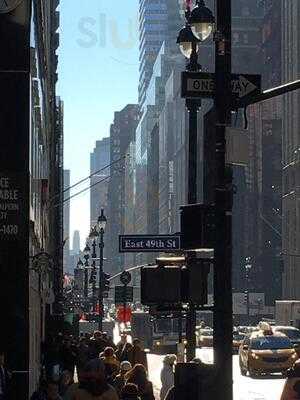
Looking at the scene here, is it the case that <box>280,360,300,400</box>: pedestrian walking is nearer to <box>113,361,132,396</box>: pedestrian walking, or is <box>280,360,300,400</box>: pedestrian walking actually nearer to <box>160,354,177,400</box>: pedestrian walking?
<box>113,361,132,396</box>: pedestrian walking

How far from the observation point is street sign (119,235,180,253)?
65.4 feet

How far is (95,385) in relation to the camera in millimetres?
9562

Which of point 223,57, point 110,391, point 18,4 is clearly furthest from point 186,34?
point 110,391

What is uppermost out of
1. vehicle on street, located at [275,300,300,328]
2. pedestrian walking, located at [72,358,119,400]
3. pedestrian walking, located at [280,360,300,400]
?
pedestrian walking, located at [72,358,119,400]

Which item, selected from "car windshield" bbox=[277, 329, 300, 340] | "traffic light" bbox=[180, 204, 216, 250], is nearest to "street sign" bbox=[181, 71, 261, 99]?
"traffic light" bbox=[180, 204, 216, 250]

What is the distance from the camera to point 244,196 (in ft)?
592

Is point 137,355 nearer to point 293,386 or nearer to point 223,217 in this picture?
point 293,386

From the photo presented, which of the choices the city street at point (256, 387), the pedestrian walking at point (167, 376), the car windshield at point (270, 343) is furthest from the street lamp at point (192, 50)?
the car windshield at point (270, 343)

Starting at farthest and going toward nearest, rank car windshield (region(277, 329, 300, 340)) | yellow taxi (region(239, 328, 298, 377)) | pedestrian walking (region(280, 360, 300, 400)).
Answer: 1. car windshield (region(277, 329, 300, 340))
2. yellow taxi (region(239, 328, 298, 377))
3. pedestrian walking (region(280, 360, 300, 400))

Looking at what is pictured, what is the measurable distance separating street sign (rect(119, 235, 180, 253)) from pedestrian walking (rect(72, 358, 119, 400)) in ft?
32.3

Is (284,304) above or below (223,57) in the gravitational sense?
below

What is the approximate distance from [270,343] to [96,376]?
3133 centimetres

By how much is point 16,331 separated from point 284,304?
78665 millimetres

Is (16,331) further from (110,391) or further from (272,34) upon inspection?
(272,34)
